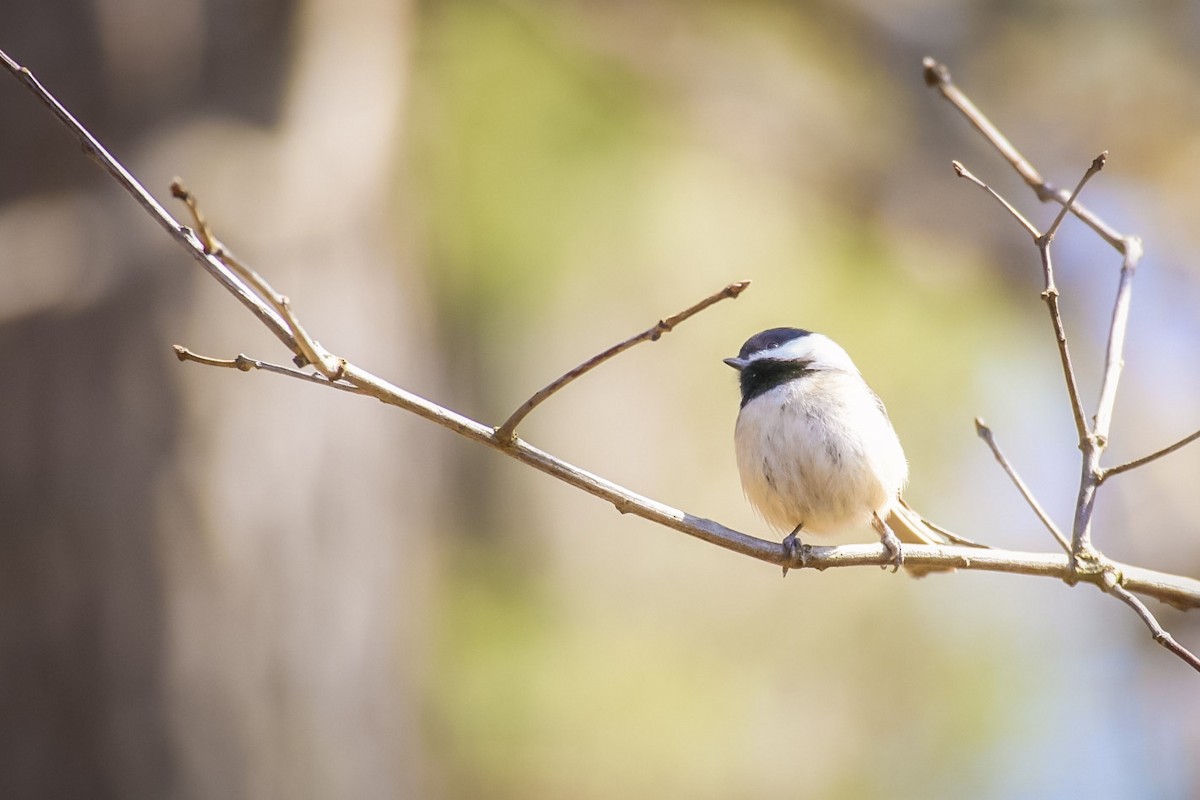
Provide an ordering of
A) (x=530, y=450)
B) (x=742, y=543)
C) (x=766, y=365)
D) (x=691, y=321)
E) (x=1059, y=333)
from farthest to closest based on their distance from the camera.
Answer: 1. (x=691, y=321)
2. (x=766, y=365)
3. (x=742, y=543)
4. (x=1059, y=333)
5. (x=530, y=450)

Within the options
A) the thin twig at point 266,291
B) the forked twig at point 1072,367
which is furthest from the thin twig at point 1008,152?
the thin twig at point 266,291

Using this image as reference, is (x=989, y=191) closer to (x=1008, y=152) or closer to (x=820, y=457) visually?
(x=1008, y=152)

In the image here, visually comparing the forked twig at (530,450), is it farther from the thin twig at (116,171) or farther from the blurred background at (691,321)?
the blurred background at (691,321)

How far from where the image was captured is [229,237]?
14.7ft

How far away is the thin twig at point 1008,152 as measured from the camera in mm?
1969

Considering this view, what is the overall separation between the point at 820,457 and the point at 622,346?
160 centimetres

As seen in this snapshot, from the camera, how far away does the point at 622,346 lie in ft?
6.07

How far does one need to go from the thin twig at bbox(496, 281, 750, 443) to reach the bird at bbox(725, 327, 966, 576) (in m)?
1.45

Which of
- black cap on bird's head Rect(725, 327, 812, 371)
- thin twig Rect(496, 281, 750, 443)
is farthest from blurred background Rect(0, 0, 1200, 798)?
thin twig Rect(496, 281, 750, 443)

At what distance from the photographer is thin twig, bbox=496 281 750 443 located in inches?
70.9

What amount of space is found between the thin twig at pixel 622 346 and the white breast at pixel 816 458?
149 cm

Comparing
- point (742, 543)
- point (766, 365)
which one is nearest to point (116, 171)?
point (742, 543)

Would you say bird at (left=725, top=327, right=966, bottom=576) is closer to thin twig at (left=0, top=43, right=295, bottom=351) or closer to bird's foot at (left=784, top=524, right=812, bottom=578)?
bird's foot at (left=784, top=524, right=812, bottom=578)

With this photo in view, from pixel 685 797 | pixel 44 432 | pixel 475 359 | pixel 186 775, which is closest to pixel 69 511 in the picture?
pixel 44 432
